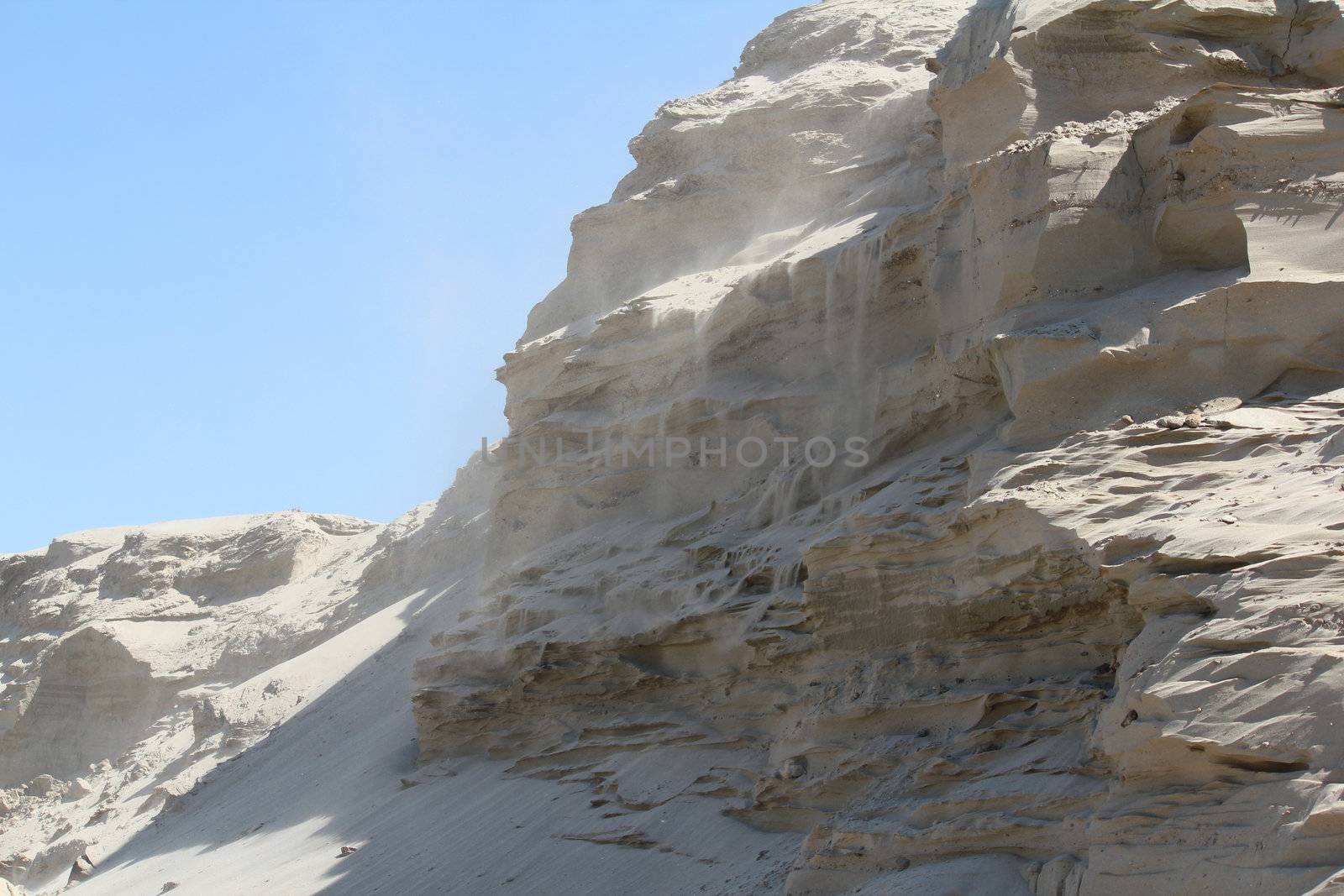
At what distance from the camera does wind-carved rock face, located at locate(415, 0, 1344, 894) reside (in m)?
8.77

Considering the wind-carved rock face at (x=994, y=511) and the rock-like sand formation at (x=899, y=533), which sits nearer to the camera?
the wind-carved rock face at (x=994, y=511)

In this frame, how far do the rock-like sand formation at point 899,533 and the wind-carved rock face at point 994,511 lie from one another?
0.04 metres

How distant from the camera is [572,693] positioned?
53.6 ft

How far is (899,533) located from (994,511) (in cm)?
128

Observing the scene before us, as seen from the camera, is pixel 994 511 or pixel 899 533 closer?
pixel 994 511

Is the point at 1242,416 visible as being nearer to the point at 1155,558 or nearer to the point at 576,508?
the point at 1155,558

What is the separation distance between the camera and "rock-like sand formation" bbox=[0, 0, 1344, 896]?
9.15 metres

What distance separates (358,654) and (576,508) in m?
6.32

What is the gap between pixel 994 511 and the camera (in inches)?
439

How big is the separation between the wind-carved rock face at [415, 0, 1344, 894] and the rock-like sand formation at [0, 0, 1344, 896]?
37 millimetres

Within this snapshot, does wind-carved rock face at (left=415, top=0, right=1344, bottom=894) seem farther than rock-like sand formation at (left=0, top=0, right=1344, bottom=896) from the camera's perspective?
No

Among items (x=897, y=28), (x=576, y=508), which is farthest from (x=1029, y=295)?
(x=897, y=28)

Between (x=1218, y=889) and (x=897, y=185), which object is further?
(x=897, y=185)

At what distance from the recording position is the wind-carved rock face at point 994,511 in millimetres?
8766
